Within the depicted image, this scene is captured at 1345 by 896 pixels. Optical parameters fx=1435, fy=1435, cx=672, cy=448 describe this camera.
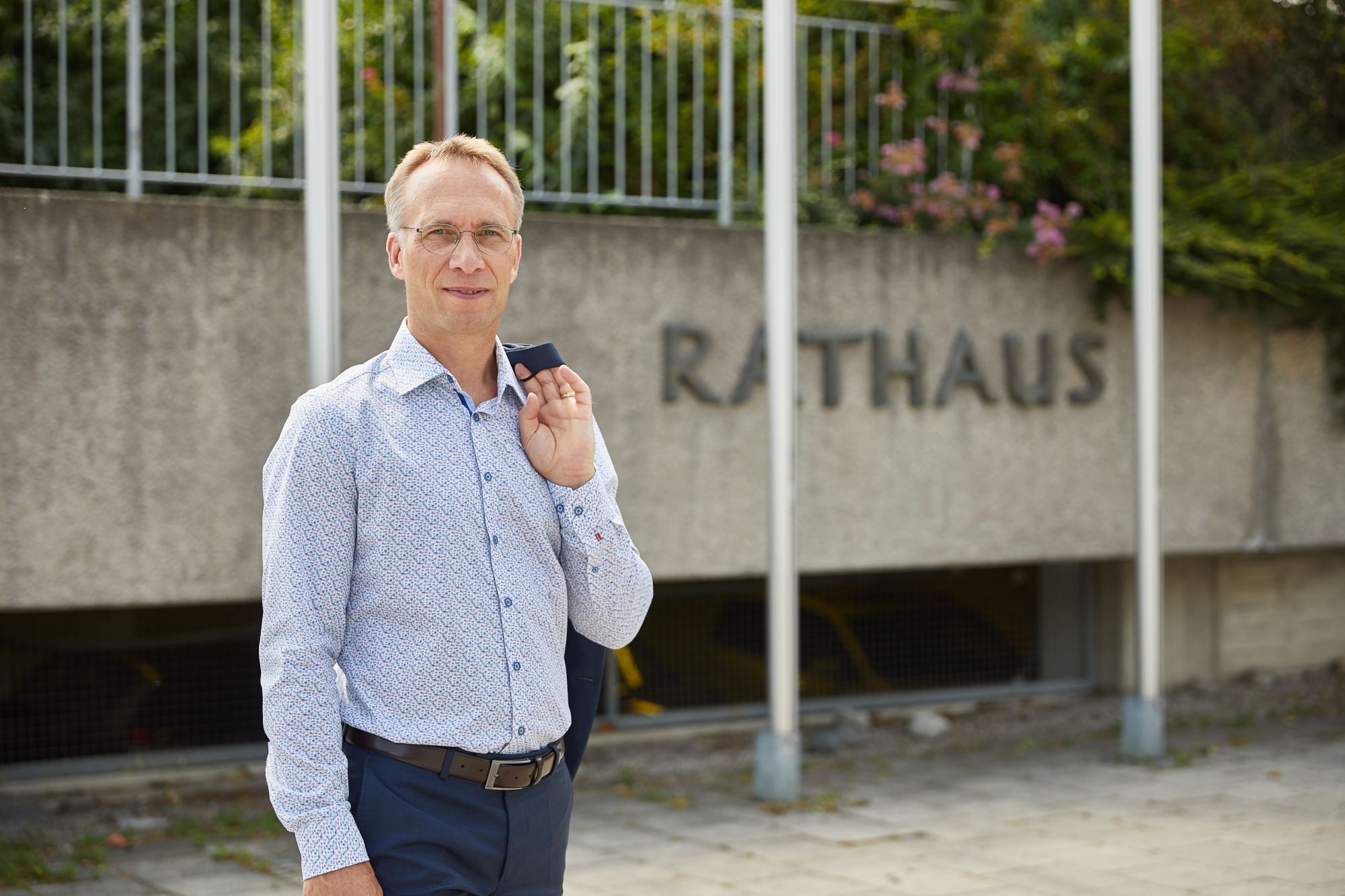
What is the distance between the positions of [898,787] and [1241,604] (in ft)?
11.0

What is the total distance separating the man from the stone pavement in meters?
2.78

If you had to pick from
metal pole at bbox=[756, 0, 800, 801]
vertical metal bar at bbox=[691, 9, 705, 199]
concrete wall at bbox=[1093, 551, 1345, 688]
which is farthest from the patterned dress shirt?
concrete wall at bbox=[1093, 551, 1345, 688]

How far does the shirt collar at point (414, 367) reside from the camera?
7.43 feet

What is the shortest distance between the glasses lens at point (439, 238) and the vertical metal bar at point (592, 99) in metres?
4.66

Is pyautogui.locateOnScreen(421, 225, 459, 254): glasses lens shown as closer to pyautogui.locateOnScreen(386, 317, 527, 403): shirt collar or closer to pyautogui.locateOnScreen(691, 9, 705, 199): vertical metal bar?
pyautogui.locateOnScreen(386, 317, 527, 403): shirt collar

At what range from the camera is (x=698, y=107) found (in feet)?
23.4

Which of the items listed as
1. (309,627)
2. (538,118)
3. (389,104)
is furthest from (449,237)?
(538,118)

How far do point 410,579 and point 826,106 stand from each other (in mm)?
5823

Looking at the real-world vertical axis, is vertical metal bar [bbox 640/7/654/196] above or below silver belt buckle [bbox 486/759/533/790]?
above

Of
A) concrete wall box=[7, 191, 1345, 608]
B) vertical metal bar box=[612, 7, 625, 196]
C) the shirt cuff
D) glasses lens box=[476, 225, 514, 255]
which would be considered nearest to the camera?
the shirt cuff

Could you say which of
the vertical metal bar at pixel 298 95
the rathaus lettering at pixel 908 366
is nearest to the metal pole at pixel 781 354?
the rathaus lettering at pixel 908 366

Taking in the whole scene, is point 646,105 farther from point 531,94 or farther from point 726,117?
point 531,94

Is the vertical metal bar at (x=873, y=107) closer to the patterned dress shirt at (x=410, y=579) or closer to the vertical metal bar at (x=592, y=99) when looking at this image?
the vertical metal bar at (x=592, y=99)

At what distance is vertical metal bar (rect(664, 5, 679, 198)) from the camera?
23.5 feet
